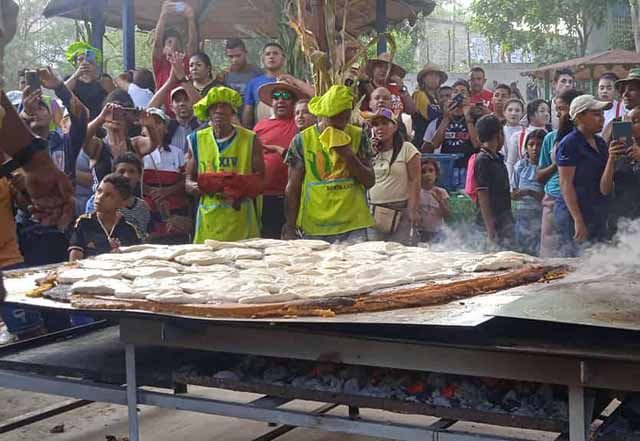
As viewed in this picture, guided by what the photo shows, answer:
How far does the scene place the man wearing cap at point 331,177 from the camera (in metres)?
5.89

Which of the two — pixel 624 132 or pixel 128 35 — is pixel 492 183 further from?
pixel 128 35

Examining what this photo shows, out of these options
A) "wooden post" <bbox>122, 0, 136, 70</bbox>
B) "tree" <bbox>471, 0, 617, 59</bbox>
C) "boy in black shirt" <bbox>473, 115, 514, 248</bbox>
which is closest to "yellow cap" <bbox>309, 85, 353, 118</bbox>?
"boy in black shirt" <bbox>473, 115, 514, 248</bbox>

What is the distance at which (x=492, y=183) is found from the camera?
663cm

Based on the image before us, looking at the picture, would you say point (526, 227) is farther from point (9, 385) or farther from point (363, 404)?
point (9, 385)

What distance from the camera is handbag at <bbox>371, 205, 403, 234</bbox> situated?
21.3 ft

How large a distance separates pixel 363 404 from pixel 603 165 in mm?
3440

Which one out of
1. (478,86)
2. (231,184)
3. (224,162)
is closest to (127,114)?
(224,162)

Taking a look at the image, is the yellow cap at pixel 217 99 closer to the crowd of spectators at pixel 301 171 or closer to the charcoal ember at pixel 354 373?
the crowd of spectators at pixel 301 171

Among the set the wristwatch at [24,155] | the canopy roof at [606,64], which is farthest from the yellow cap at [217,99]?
the canopy roof at [606,64]

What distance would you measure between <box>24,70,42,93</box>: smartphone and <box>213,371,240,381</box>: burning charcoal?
361 centimetres

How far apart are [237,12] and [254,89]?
183 inches

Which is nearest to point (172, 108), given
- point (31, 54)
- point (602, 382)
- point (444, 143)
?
point (444, 143)

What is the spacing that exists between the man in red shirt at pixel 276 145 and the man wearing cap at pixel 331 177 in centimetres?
59

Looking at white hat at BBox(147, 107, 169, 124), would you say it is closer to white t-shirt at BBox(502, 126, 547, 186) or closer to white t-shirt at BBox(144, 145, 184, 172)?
white t-shirt at BBox(144, 145, 184, 172)
